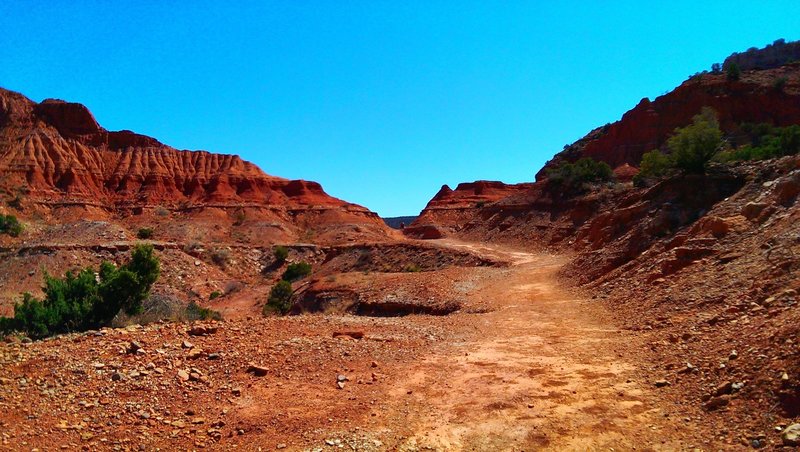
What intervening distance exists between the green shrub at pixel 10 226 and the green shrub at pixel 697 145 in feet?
157

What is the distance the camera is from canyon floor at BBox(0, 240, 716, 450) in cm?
529

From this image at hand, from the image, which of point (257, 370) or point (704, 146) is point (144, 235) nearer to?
point (257, 370)

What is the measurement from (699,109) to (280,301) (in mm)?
42615

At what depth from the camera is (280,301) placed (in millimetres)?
25500

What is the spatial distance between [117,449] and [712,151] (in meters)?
19.7

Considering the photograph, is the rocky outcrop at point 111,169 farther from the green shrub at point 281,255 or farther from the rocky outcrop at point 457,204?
the green shrub at point 281,255

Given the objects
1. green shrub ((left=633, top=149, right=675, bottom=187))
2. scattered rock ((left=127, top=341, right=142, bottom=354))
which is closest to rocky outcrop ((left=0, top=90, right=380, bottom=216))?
green shrub ((left=633, top=149, right=675, bottom=187))

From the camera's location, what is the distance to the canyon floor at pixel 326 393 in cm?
529

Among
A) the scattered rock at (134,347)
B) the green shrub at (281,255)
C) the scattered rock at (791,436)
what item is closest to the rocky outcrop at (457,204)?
the green shrub at (281,255)

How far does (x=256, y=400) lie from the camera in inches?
249

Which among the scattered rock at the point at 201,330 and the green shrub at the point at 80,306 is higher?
the green shrub at the point at 80,306

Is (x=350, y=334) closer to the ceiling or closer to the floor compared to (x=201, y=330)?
closer to the floor

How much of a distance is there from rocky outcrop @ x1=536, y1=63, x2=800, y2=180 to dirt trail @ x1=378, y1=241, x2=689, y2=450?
41873 millimetres

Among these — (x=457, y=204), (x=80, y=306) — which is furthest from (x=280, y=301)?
(x=457, y=204)
